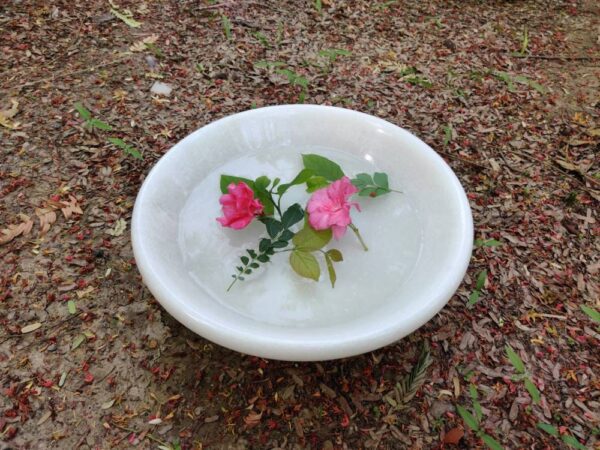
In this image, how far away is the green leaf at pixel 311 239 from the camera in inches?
52.9

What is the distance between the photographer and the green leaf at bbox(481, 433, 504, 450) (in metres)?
1.41

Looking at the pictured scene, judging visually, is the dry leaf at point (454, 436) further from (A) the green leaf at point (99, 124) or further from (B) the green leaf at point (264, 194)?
(A) the green leaf at point (99, 124)

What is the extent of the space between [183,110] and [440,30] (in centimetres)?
165

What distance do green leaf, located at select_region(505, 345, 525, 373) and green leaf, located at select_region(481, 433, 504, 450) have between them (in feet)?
0.87

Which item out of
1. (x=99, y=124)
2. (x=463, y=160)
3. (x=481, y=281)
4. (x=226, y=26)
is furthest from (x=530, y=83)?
(x=99, y=124)

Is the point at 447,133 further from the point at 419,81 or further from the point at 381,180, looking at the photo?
the point at 381,180

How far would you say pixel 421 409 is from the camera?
148cm

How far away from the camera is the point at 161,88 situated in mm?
2457

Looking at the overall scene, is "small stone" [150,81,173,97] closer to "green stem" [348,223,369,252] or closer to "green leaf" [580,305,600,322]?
"green stem" [348,223,369,252]

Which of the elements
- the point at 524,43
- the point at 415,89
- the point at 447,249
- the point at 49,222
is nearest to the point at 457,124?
the point at 415,89

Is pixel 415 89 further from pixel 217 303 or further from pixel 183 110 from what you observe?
pixel 217 303

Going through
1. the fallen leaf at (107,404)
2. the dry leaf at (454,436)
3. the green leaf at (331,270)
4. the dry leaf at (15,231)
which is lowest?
the fallen leaf at (107,404)

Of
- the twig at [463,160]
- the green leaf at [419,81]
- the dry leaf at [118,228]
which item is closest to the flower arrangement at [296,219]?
the dry leaf at [118,228]

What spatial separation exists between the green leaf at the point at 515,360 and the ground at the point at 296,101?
0.04ft
